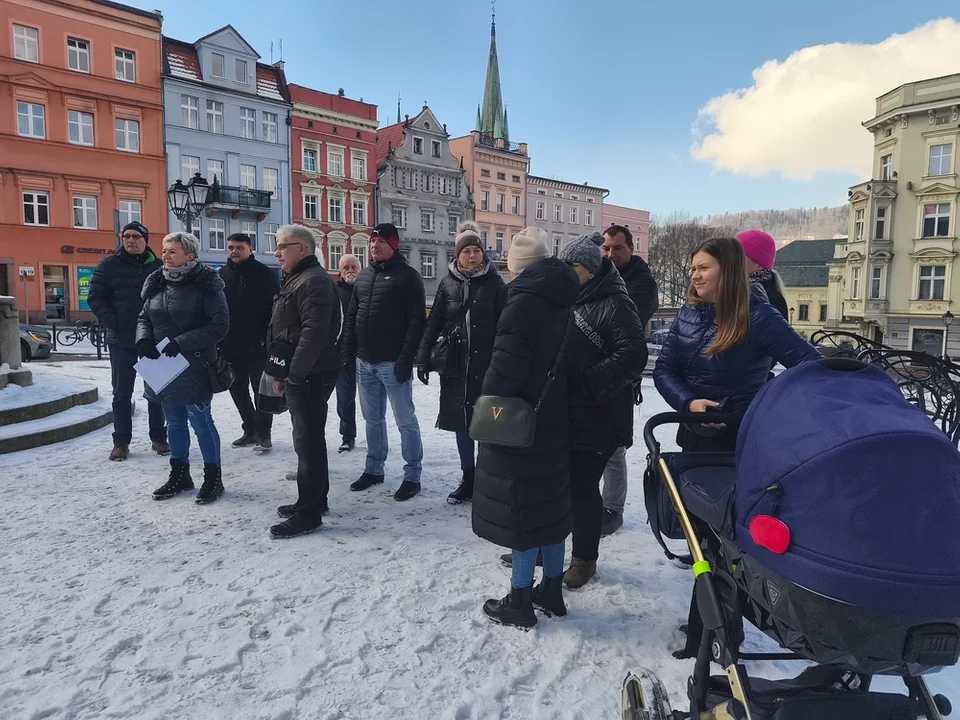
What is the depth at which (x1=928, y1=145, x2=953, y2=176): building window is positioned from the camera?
3762 cm

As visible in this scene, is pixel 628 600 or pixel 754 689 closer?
pixel 754 689

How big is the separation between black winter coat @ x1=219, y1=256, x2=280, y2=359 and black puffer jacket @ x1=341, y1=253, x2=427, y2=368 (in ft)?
5.59

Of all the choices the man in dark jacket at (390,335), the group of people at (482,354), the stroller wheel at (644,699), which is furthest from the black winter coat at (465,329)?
the stroller wheel at (644,699)

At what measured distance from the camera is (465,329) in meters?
4.80

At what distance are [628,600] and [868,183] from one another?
46.0 metres

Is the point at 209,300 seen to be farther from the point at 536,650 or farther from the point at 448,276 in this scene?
the point at 536,650

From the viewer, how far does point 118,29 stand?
3020cm

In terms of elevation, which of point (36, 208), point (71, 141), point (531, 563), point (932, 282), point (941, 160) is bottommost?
point (531, 563)

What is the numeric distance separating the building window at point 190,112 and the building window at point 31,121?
6039mm

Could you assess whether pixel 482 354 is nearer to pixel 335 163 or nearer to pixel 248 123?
pixel 248 123

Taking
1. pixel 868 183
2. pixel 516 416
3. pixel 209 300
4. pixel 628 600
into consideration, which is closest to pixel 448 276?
pixel 209 300

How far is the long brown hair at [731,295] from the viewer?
295 cm

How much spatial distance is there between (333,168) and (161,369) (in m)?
35.6

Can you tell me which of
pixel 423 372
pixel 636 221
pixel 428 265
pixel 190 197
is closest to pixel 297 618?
pixel 423 372
